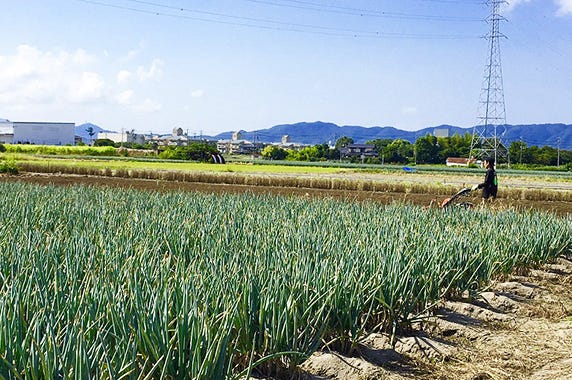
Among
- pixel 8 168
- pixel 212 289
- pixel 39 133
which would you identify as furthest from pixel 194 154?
pixel 212 289

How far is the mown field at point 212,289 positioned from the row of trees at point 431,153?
71934 mm

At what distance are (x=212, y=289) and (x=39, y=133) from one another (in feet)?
306

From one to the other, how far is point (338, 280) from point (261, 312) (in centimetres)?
96

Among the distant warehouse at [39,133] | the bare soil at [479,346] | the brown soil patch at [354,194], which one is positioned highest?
the distant warehouse at [39,133]

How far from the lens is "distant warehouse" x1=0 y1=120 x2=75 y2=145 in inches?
3563

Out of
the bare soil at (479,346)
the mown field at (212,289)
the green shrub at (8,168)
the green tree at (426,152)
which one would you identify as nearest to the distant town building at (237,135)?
the green tree at (426,152)

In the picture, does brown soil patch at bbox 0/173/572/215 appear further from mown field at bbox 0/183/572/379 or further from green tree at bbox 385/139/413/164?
green tree at bbox 385/139/413/164

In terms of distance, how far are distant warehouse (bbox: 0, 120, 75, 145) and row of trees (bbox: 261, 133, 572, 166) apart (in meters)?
28.2

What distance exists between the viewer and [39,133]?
298ft

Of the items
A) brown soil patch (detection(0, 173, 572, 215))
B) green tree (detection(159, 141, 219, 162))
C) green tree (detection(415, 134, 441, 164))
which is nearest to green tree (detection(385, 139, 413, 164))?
green tree (detection(415, 134, 441, 164))

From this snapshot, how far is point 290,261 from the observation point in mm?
4906

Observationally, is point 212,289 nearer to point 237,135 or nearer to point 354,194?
point 354,194

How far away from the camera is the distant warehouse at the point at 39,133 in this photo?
9050 centimetres

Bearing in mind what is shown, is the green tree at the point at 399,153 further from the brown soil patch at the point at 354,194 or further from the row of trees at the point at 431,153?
the brown soil patch at the point at 354,194
